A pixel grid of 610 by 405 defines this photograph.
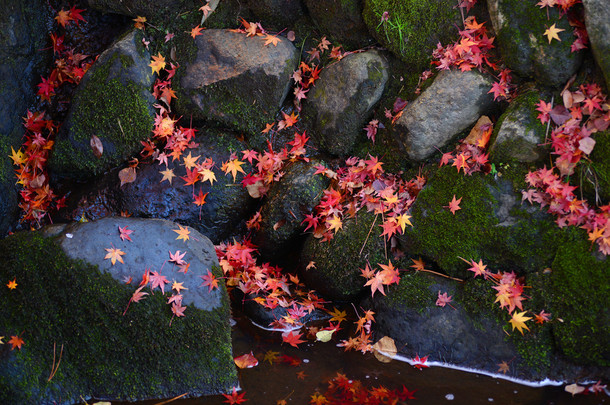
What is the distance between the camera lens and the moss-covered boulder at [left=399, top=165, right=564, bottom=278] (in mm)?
3838

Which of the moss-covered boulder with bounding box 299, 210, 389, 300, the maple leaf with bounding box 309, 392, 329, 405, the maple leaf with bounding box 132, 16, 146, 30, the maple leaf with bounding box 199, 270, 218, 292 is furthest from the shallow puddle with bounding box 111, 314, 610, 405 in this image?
the maple leaf with bounding box 132, 16, 146, 30

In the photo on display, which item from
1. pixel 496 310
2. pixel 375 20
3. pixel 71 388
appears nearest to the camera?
pixel 71 388

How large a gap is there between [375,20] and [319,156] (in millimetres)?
1376

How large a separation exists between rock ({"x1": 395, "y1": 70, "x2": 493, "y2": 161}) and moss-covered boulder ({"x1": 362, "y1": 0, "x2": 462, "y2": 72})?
0.35m

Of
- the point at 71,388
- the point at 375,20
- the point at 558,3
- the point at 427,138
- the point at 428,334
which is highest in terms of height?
the point at 558,3

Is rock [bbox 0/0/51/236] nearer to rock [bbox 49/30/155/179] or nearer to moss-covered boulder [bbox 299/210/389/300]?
rock [bbox 49/30/155/179]

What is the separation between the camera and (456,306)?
13.2 ft

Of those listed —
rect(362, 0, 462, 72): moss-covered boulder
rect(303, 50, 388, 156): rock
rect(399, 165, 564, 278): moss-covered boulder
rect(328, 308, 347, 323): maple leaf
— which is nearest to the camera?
rect(399, 165, 564, 278): moss-covered boulder

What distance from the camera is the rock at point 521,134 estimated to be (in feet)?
12.6

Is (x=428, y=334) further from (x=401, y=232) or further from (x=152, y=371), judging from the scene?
(x=152, y=371)

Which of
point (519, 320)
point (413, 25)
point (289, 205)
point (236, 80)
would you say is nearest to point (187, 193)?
point (289, 205)

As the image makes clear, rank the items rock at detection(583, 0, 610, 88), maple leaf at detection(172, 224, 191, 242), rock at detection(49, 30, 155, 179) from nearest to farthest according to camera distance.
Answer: rock at detection(583, 0, 610, 88) < maple leaf at detection(172, 224, 191, 242) < rock at detection(49, 30, 155, 179)

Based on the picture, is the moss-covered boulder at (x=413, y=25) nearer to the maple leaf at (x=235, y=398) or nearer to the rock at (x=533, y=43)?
the rock at (x=533, y=43)

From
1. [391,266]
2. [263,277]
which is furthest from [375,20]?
[263,277]
